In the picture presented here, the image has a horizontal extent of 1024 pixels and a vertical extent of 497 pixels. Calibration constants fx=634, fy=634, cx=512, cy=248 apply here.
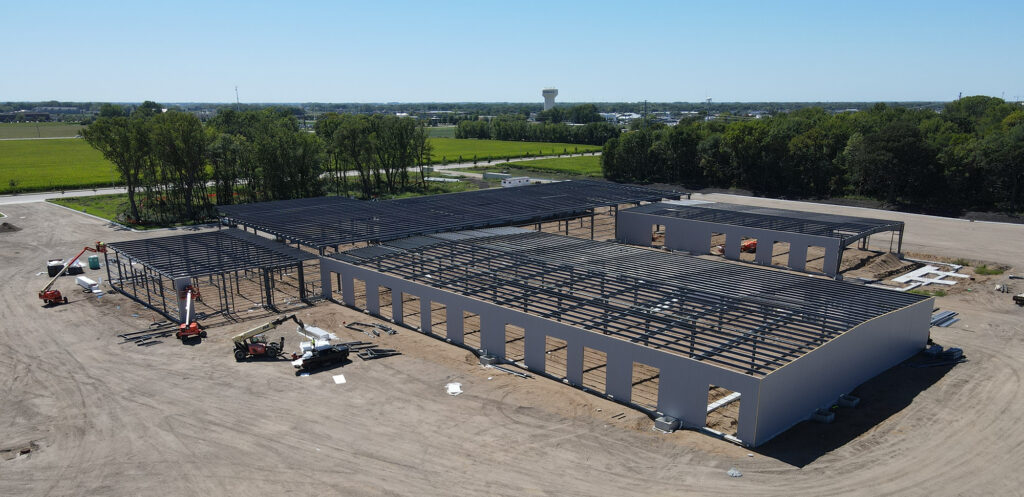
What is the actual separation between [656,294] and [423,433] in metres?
10.8

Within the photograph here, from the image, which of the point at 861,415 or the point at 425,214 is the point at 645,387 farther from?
the point at 425,214

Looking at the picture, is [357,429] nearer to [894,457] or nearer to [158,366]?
[158,366]

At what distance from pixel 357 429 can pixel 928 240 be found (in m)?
44.6

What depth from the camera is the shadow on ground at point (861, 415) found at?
18172mm

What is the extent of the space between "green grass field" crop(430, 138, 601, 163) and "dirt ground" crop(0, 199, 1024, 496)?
82.1 m

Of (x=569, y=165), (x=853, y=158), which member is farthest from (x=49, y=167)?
(x=853, y=158)

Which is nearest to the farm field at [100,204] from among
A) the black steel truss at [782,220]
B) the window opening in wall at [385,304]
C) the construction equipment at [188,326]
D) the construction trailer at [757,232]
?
the construction equipment at [188,326]

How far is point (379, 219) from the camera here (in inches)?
1607

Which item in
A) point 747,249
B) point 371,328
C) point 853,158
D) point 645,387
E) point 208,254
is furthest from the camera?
point 853,158

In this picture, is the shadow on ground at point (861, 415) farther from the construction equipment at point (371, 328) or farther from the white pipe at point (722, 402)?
the construction equipment at point (371, 328)

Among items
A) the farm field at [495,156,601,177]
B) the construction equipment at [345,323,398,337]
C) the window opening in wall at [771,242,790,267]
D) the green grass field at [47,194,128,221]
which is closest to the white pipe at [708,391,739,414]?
the construction equipment at [345,323,398,337]

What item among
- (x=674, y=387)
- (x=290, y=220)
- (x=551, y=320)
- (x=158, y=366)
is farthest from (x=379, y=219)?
(x=674, y=387)

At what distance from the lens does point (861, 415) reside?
2030 cm

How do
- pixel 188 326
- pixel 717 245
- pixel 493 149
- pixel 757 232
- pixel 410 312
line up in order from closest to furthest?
pixel 188 326, pixel 410 312, pixel 757 232, pixel 717 245, pixel 493 149
